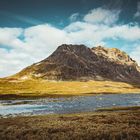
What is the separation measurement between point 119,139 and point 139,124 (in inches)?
360

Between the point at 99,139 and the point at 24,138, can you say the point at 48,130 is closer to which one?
the point at 24,138

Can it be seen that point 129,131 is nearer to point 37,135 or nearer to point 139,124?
point 139,124

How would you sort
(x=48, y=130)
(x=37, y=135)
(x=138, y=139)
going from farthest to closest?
1. (x=48, y=130)
2. (x=37, y=135)
3. (x=138, y=139)

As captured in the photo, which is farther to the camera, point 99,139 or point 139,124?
point 139,124

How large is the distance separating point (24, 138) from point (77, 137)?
6.08 m

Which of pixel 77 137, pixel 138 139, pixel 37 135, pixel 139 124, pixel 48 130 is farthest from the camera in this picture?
pixel 139 124

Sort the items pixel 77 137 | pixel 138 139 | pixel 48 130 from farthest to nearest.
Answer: pixel 48 130 → pixel 77 137 → pixel 138 139

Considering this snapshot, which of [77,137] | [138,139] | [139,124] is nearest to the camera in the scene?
[138,139]

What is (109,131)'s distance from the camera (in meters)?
31.2

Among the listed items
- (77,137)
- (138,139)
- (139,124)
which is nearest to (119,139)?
(138,139)

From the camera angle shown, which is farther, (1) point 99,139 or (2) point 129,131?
(2) point 129,131

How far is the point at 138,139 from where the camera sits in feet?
90.6

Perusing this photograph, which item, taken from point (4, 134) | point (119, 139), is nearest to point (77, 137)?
point (119, 139)

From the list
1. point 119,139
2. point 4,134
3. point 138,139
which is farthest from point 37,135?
point 138,139
